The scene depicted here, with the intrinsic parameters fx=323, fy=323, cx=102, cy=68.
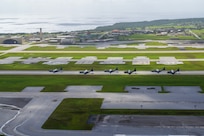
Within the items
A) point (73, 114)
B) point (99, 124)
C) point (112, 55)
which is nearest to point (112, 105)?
point (73, 114)

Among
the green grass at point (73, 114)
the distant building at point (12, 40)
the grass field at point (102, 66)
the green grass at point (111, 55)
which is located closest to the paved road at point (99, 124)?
the green grass at point (73, 114)

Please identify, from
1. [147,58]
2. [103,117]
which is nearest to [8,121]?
[103,117]

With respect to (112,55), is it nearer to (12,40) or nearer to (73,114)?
(73,114)

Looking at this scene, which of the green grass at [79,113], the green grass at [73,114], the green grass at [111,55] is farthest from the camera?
the green grass at [111,55]

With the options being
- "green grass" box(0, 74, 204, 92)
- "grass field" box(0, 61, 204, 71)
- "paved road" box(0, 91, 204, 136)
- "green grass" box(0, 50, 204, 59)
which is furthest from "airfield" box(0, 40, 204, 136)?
"green grass" box(0, 50, 204, 59)

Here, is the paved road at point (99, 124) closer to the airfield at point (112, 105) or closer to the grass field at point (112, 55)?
the airfield at point (112, 105)

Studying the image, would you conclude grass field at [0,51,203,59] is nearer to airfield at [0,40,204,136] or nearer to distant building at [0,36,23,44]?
airfield at [0,40,204,136]

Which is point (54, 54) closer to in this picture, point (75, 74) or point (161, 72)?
point (75, 74)
